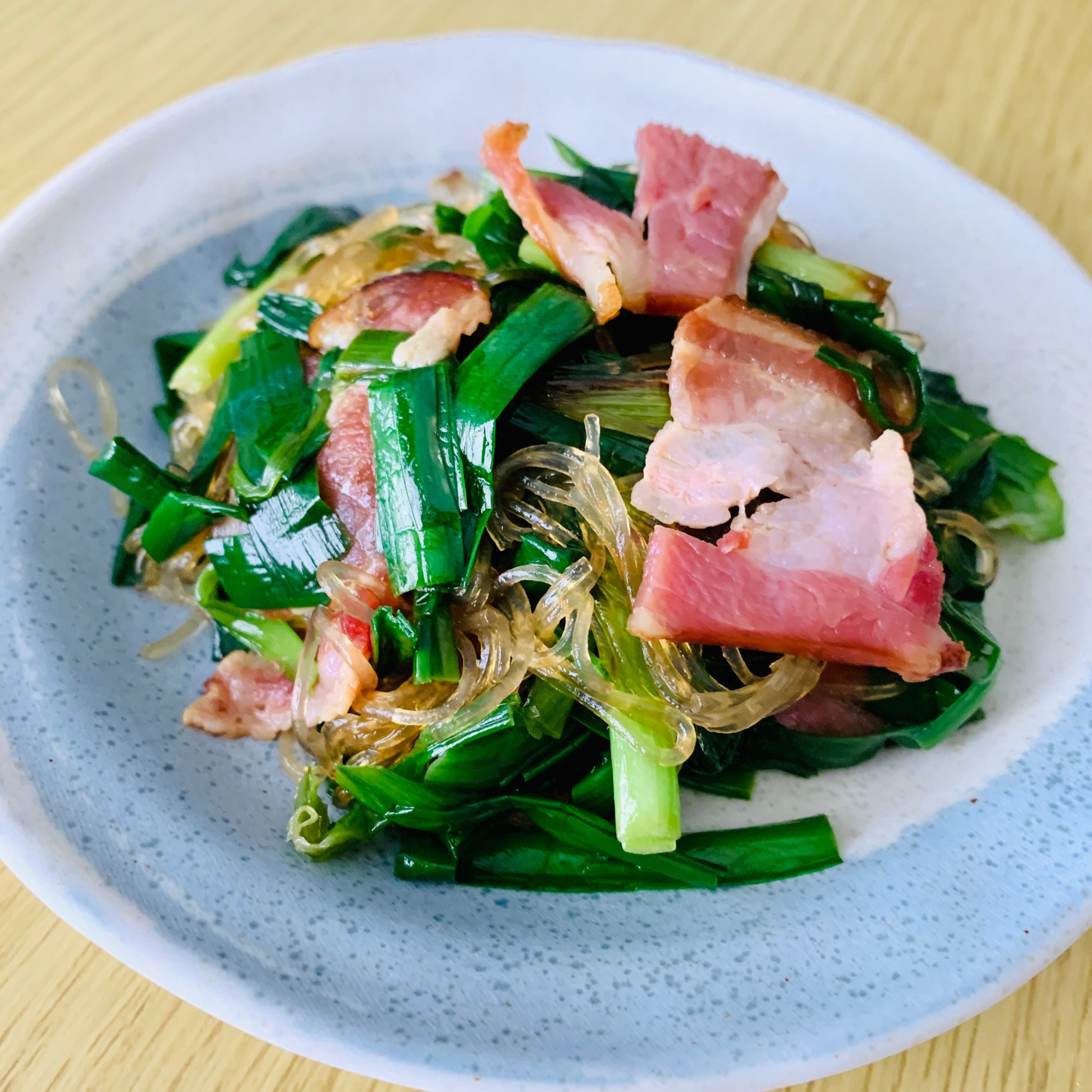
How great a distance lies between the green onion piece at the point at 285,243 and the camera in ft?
8.50

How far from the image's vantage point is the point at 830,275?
7.03 feet

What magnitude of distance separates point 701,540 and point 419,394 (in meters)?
0.63

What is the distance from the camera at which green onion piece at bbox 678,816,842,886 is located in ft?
5.67

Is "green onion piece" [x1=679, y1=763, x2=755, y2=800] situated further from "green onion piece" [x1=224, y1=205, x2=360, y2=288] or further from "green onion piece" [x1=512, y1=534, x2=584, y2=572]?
"green onion piece" [x1=224, y1=205, x2=360, y2=288]

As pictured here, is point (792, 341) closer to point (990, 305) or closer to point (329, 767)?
point (990, 305)

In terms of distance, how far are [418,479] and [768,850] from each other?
3.32 feet

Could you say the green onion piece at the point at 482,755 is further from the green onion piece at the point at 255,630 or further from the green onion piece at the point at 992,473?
the green onion piece at the point at 992,473

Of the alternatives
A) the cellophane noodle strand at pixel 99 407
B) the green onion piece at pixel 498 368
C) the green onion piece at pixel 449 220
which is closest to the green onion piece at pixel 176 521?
the cellophane noodle strand at pixel 99 407

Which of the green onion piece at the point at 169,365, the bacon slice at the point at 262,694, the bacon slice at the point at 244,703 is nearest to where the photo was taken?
the bacon slice at the point at 262,694

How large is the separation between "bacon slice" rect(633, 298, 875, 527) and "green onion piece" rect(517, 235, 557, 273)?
38cm

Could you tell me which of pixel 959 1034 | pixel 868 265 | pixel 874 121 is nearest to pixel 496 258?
pixel 868 265

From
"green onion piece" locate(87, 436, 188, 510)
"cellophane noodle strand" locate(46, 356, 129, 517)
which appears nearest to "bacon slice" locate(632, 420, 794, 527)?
"green onion piece" locate(87, 436, 188, 510)

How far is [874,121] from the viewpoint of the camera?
2.59 metres

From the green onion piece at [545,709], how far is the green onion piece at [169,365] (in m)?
1.34
